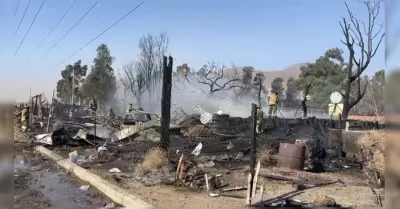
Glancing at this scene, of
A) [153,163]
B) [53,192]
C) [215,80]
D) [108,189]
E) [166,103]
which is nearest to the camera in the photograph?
[108,189]

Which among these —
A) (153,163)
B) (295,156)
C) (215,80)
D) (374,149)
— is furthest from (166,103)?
(215,80)

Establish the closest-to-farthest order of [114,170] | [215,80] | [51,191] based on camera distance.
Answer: [51,191] → [114,170] → [215,80]

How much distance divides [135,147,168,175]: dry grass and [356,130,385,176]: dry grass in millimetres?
5190

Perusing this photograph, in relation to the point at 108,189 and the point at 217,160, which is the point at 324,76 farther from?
the point at 108,189

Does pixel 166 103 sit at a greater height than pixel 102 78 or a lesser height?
lesser

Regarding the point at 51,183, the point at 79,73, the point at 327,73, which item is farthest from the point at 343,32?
the point at 79,73

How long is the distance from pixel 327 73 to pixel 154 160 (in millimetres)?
49060

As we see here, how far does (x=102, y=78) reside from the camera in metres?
69.2

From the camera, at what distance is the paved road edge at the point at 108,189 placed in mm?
7633

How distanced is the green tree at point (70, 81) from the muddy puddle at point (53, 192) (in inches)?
2419

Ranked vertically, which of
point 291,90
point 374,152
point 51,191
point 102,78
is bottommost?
point 51,191

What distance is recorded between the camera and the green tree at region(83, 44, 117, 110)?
67.8m

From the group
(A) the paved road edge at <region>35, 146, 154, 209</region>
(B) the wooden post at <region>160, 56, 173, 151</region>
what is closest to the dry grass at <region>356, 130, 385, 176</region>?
(A) the paved road edge at <region>35, 146, 154, 209</region>

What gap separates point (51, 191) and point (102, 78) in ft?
200
